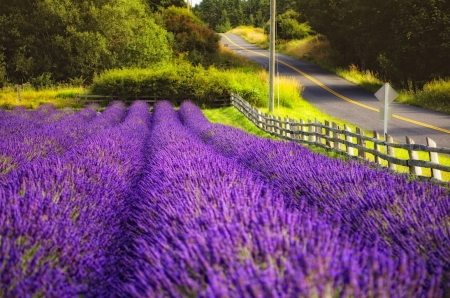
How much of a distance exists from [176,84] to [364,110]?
10302 mm

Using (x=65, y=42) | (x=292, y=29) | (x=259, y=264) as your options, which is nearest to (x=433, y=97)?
(x=259, y=264)

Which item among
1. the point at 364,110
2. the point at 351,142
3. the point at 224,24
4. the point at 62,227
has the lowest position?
the point at 364,110

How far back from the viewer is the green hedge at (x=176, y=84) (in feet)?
78.3

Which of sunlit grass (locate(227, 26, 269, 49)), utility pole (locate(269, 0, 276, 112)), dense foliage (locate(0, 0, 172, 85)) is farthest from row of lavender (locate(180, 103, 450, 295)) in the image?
sunlit grass (locate(227, 26, 269, 49))

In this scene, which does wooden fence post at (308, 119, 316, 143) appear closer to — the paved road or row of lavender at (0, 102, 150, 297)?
the paved road

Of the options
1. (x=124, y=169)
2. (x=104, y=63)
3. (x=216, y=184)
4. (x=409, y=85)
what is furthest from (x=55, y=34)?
(x=216, y=184)

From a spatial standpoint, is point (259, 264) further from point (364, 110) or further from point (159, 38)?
point (159, 38)

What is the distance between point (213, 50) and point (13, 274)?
3914 cm

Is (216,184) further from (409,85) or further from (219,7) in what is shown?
(219,7)

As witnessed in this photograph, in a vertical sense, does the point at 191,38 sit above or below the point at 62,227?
above

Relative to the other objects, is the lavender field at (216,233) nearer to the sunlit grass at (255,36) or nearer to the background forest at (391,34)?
the background forest at (391,34)

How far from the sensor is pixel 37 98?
25594mm

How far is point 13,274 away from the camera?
87.0 inches

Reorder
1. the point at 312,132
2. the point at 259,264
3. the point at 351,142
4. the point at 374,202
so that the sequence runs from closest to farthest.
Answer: the point at 259,264 → the point at 374,202 → the point at 351,142 → the point at 312,132
